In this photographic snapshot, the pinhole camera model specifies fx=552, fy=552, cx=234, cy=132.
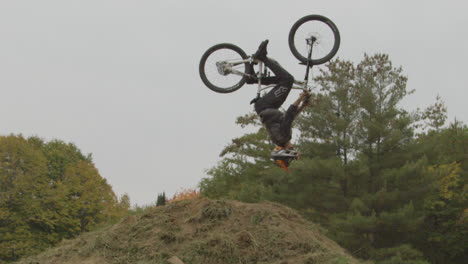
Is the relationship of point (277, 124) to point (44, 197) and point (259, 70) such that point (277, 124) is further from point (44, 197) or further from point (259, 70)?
point (44, 197)

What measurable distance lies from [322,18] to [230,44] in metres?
1.96

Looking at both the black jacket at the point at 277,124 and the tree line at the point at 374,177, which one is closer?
the black jacket at the point at 277,124

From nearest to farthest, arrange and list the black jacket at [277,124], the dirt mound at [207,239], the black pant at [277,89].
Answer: the black jacket at [277,124] → the black pant at [277,89] → the dirt mound at [207,239]

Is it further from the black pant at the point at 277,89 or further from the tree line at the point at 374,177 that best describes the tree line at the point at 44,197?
the black pant at the point at 277,89

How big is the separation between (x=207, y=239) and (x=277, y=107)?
4409mm

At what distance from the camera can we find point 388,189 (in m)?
27.7

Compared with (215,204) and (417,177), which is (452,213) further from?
(215,204)

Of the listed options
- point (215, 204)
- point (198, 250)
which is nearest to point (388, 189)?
point (215, 204)

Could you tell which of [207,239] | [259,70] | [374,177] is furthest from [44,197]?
[259,70]

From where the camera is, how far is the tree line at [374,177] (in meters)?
26.2

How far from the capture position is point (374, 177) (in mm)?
28125

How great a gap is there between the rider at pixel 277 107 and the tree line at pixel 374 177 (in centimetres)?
1526

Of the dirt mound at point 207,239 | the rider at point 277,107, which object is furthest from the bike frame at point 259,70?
the dirt mound at point 207,239

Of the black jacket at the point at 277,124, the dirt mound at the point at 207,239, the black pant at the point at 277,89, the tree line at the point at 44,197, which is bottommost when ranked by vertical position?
the dirt mound at the point at 207,239
